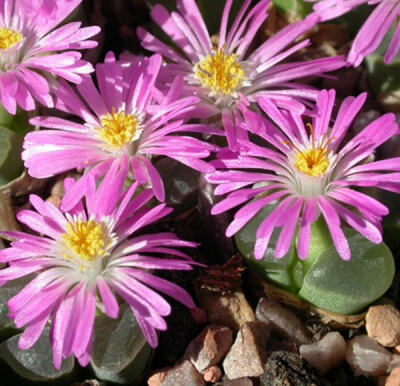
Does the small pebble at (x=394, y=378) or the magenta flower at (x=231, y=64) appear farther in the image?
the magenta flower at (x=231, y=64)

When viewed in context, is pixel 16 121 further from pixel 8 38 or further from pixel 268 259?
pixel 268 259

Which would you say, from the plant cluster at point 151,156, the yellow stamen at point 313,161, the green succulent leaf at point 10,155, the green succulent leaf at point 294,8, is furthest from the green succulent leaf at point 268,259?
the green succulent leaf at point 294,8

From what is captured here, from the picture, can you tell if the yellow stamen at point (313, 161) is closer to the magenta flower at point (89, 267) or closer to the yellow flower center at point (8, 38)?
the magenta flower at point (89, 267)

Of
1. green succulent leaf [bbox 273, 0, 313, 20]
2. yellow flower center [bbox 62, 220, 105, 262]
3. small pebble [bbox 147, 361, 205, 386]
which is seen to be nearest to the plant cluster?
yellow flower center [bbox 62, 220, 105, 262]

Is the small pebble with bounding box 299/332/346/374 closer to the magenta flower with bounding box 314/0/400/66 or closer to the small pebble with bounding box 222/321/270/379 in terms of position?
the small pebble with bounding box 222/321/270/379

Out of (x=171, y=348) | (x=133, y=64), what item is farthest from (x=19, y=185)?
(x=171, y=348)

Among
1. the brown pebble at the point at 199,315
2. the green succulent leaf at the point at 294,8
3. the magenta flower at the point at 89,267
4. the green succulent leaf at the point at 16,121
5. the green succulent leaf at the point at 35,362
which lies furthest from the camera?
the green succulent leaf at the point at 294,8
